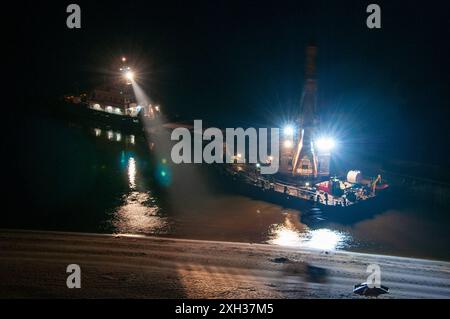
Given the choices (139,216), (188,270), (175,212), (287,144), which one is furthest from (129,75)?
(188,270)

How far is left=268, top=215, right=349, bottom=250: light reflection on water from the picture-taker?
18688mm

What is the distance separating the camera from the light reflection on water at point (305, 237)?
18688 mm

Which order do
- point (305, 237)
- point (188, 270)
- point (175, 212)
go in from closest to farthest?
1. point (188, 270)
2. point (305, 237)
3. point (175, 212)

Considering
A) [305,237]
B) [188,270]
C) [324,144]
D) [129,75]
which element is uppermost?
[129,75]

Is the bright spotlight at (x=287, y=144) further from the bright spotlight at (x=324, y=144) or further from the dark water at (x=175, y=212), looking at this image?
the dark water at (x=175, y=212)

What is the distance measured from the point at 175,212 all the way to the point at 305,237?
25.8 ft

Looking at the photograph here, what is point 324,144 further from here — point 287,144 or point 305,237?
point 305,237

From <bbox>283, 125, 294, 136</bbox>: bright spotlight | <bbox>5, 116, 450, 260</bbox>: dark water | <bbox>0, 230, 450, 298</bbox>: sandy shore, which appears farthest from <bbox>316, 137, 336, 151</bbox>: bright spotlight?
<bbox>0, 230, 450, 298</bbox>: sandy shore

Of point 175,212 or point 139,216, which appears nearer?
point 139,216

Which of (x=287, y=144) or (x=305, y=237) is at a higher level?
(x=287, y=144)

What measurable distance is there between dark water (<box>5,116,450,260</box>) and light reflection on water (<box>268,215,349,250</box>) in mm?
48

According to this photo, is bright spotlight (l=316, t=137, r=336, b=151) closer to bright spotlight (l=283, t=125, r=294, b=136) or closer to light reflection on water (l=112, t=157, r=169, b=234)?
bright spotlight (l=283, t=125, r=294, b=136)

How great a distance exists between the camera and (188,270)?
13641mm

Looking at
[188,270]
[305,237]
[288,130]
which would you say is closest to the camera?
[188,270]
